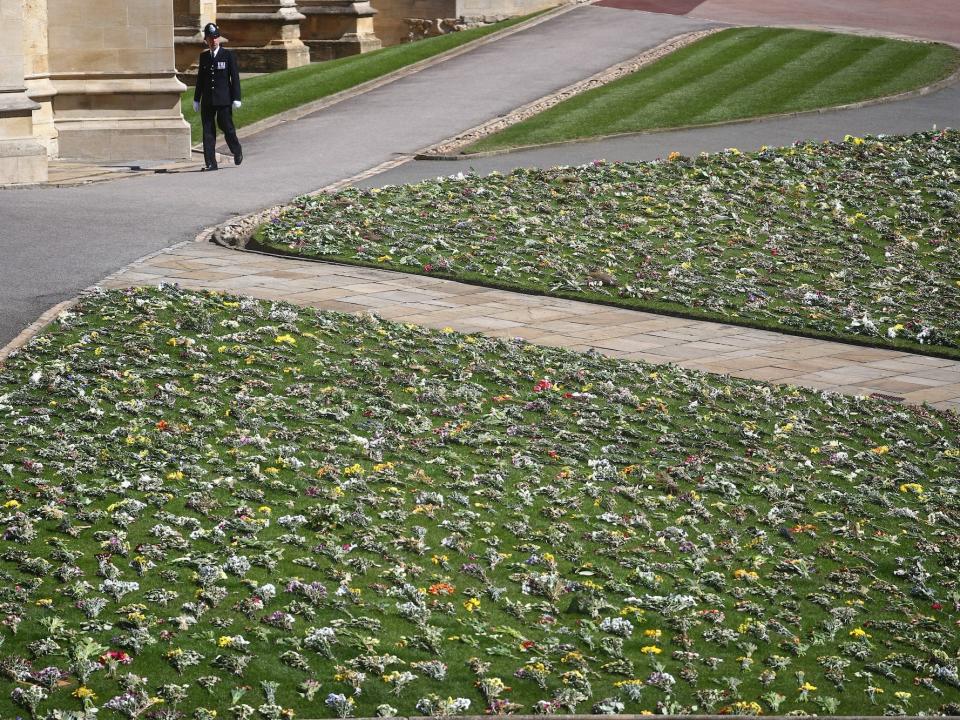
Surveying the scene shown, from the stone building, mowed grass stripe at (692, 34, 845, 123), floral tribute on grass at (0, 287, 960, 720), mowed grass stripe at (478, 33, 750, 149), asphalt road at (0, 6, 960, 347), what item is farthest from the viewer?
mowed grass stripe at (692, 34, 845, 123)

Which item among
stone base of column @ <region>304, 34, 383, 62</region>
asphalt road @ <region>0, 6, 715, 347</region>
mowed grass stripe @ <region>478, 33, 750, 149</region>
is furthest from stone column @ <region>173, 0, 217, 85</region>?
mowed grass stripe @ <region>478, 33, 750, 149</region>

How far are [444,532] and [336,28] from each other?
27.7 meters

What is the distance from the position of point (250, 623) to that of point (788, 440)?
14.7 feet

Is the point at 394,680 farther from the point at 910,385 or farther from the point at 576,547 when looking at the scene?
the point at 910,385

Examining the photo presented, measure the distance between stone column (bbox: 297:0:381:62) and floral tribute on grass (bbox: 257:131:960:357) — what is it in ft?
53.2

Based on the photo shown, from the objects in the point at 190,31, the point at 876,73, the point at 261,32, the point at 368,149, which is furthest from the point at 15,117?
the point at 876,73

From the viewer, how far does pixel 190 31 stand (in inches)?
1160

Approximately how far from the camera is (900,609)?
7.38 m

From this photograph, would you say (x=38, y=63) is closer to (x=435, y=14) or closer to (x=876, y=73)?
(x=876, y=73)

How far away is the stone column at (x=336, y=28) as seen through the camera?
110ft

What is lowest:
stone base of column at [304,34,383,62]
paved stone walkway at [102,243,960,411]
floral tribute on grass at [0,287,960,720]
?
A: floral tribute on grass at [0,287,960,720]

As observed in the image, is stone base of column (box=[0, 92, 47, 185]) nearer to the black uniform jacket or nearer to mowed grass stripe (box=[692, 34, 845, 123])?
the black uniform jacket

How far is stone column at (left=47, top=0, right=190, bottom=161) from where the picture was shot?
2073cm

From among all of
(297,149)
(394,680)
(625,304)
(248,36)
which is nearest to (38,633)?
(394,680)
